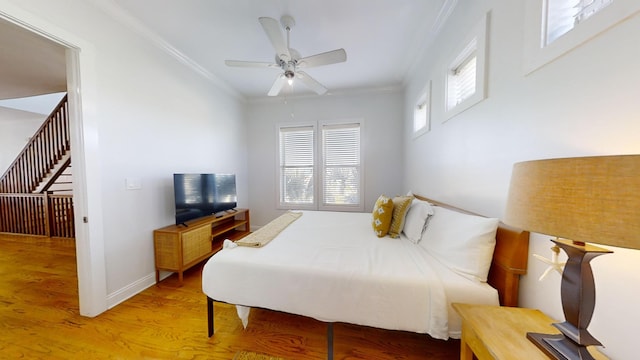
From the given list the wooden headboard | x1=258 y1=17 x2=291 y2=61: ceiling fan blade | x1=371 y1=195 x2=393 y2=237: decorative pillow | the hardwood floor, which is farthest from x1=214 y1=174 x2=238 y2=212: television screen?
the wooden headboard

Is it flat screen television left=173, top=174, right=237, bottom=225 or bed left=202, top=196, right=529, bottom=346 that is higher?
flat screen television left=173, top=174, right=237, bottom=225

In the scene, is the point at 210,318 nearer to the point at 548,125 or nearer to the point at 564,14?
the point at 548,125

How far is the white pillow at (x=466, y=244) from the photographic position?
1.19m

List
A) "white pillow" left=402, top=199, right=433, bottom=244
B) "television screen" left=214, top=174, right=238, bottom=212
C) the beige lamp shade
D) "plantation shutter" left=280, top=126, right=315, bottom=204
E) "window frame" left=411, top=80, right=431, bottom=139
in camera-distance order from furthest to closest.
A: "plantation shutter" left=280, top=126, right=315, bottom=204 < "television screen" left=214, top=174, right=238, bottom=212 < "window frame" left=411, top=80, right=431, bottom=139 < "white pillow" left=402, top=199, right=433, bottom=244 < the beige lamp shade

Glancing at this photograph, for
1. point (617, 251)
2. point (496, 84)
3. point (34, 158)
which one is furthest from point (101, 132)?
point (34, 158)

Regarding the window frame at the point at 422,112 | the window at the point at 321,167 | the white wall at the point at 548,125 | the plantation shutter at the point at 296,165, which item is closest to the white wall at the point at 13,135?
the plantation shutter at the point at 296,165

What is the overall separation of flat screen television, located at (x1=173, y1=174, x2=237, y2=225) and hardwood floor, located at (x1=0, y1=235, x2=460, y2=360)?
89 cm

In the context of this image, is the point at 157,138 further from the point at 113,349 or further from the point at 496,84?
the point at 496,84

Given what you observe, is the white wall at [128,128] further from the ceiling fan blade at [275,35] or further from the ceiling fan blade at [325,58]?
the ceiling fan blade at [325,58]

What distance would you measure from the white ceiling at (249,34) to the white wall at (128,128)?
0.65ft

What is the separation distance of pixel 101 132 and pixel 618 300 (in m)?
3.32

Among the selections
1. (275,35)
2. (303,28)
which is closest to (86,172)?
(275,35)

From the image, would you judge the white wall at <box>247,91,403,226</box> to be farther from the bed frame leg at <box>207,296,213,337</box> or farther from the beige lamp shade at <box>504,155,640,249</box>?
the beige lamp shade at <box>504,155,640,249</box>

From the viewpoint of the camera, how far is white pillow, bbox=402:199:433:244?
5.89 feet
